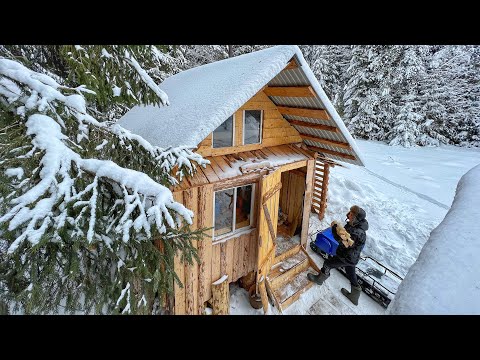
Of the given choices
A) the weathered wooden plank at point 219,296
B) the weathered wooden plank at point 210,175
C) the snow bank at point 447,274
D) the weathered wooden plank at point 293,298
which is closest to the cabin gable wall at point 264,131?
the weathered wooden plank at point 210,175

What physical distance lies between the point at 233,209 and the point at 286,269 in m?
3.05

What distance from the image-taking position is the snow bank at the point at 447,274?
1.22 meters

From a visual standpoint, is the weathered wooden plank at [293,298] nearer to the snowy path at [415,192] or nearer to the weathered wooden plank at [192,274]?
the weathered wooden plank at [192,274]

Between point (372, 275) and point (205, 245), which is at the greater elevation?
point (205, 245)

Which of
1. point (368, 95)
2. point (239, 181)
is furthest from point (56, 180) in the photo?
point (368, 95)

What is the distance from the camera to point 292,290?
7.41 m

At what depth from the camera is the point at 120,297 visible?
2.99 m

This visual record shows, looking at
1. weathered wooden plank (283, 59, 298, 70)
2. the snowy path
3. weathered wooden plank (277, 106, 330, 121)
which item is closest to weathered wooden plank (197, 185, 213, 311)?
weathered wooden plank (283, 59, 298, 70)

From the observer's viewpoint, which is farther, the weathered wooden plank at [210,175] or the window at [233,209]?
the window at [233,209]

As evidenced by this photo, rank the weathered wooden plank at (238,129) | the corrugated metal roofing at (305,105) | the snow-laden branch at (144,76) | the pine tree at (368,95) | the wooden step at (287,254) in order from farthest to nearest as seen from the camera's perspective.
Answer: the pine tree at (368,95)
the wooden step at (287,254)
the weathered wooden plank at (238,129)
the corrugated metal roofing at (305,105)
the snow-laden branch at (144,76)

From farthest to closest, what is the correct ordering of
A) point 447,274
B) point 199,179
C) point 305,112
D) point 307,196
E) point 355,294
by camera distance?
point 307,196 < point 355,294 < point 305,112 < point 199,179 < point 447,274

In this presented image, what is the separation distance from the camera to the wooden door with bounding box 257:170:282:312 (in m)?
6.35

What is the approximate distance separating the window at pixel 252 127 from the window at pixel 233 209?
1.40 metres

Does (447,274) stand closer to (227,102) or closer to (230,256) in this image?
(227,102)
